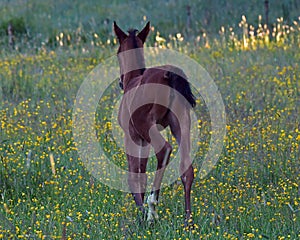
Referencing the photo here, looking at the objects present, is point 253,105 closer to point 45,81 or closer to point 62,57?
point 45,81

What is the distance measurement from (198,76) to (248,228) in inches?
205

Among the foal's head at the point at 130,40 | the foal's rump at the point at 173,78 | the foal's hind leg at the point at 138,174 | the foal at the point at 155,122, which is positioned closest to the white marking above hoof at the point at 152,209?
the foal at the point at 155,122

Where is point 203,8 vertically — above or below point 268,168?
above

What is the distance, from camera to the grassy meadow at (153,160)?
198 inches

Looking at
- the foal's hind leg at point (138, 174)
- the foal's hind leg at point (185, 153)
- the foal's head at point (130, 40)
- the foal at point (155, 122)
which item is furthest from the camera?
the foal's head at point (130, 40)

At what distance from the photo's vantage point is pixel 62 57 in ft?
39.1

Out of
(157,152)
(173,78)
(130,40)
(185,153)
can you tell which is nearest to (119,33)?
(130,40)

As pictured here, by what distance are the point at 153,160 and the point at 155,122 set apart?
5.05 ft

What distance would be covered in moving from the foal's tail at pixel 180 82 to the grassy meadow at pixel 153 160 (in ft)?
3.01

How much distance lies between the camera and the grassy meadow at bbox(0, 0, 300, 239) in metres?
5.02

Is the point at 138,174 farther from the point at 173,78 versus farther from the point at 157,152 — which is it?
the point at 173,78

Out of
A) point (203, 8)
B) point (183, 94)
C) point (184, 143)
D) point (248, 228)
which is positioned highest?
point (203, 8)

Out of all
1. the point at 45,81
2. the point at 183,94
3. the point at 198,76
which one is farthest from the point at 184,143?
the point at 45,81

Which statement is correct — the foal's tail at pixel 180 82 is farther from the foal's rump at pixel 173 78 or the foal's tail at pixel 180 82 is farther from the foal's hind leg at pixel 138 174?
the foal's hind leg at pixel 138 174
